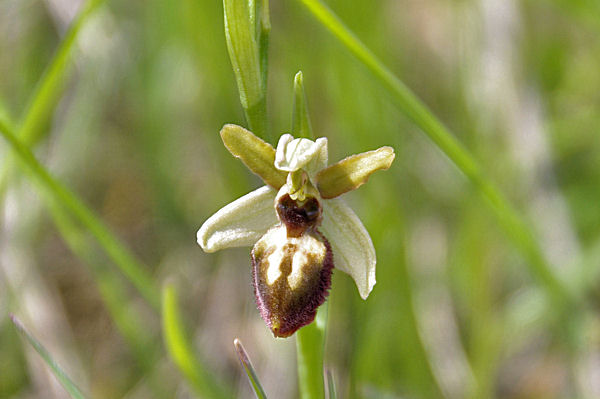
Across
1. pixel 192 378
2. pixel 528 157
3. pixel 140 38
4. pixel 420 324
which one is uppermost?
pixel 140 38

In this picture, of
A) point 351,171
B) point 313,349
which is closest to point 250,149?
point 351,171

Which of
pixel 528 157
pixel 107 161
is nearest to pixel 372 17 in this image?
pixel 528 157

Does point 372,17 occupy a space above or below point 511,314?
above

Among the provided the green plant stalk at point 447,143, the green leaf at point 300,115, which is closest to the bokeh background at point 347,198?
the green plant stalk at point 447,143

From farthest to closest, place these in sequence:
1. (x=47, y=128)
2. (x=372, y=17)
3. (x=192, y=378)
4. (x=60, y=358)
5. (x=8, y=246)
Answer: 1. (x=47, y=128)
2. (x=372, y=17)
3. (x=8, y=246)
4. (x=60, y=358)
5. (x=192, y=378)

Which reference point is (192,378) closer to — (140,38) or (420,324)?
(420,324)

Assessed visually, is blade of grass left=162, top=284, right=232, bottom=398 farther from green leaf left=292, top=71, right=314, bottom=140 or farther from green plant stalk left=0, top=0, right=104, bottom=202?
green plant stalk left=0, top=0, right=104, bottom=202

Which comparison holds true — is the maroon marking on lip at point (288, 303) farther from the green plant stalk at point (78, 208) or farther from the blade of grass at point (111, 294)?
the blade of grass at point (111, 294)
